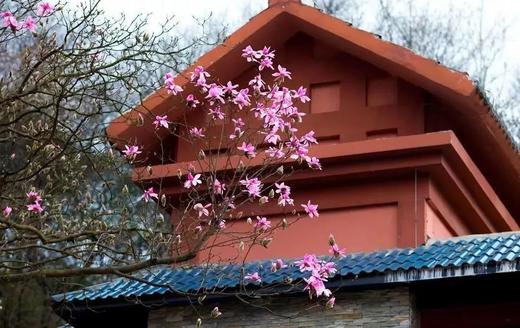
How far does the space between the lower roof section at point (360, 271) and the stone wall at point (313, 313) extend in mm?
285

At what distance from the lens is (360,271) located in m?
9.95

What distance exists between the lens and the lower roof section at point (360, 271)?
9508mm

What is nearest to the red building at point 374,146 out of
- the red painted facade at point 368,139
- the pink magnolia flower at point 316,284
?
the red painted facade at point 368,139

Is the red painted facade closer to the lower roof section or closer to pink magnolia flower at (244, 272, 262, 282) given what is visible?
the lower roof section

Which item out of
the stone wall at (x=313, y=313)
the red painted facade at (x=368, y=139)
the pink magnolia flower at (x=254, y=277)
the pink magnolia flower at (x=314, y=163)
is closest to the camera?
the pink magnolia flower at (x=254, y=277)

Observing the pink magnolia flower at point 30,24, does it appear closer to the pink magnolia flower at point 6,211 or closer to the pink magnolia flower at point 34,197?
the pink magnolia flower at point 34,197

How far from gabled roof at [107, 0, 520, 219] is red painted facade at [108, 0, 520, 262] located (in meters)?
0.01

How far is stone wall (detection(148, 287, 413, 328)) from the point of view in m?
10.1

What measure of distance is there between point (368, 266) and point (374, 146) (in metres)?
1.41

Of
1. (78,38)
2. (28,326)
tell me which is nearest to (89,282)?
(28,326)

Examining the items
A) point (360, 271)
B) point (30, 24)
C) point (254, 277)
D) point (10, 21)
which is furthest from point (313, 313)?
point (10, 21)

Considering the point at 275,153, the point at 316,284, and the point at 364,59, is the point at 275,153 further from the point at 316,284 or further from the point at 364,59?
the point at 364,59

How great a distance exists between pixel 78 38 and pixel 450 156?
3.90 m

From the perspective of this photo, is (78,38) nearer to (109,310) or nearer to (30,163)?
(30,163)
